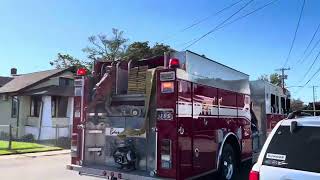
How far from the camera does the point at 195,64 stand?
7.98 metres

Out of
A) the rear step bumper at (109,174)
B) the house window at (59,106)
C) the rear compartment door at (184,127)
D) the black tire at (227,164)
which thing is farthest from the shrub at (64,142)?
the rear compartment door at (184,127)

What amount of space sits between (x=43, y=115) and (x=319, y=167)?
1057 inches

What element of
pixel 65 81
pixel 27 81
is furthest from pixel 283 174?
pixel 27 81

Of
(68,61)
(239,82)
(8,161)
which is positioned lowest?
(8,161)

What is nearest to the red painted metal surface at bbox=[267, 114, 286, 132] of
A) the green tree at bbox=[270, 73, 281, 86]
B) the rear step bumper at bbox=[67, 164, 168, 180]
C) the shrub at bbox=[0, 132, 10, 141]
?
the rear step bumper at bbox=[67, 164, 168, 180]

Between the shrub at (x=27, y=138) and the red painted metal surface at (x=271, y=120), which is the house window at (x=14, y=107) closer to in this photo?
the shrub at (x=27, y=138)

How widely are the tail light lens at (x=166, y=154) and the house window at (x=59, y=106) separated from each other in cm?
2399

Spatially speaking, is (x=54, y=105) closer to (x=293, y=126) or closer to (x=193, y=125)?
(x=193, y=125)

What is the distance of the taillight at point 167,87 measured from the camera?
7.29 m

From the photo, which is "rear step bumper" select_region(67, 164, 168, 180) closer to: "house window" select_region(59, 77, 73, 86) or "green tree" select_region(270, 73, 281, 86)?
"house window" select_region(59, 77, 73, 86)

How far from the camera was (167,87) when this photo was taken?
24.1 feet

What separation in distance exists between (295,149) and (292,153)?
0.05 metres

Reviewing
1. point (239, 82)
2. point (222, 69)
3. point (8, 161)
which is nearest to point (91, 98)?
point (222, 69)

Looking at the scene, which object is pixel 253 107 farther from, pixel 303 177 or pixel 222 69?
pixel 303 177
